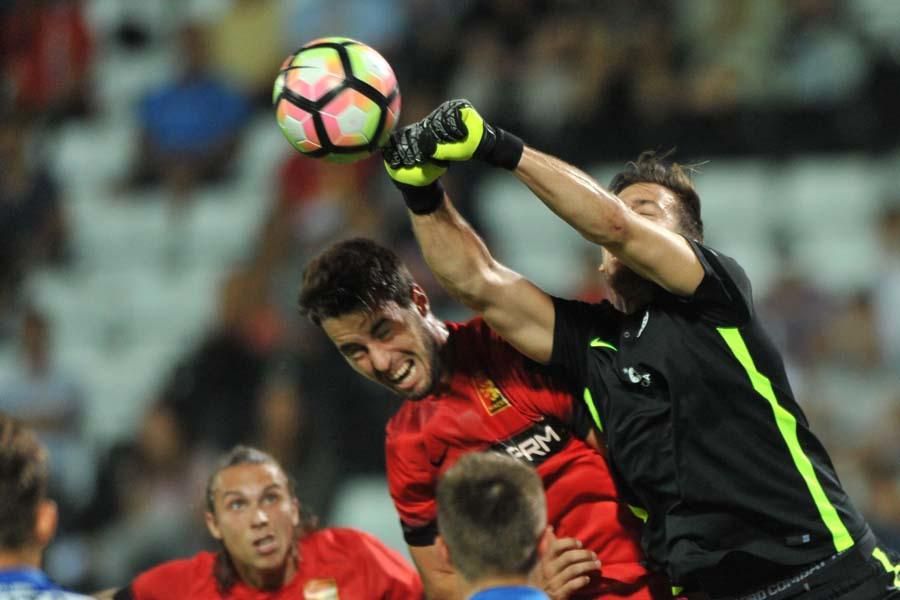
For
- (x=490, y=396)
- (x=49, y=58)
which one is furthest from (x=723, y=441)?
(x=49, y=58)

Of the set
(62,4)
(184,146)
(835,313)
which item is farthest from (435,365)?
(62,4)

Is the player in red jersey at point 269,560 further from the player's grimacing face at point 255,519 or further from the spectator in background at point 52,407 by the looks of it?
the spectator in background at point 52,407

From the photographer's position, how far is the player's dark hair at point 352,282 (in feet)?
13.7

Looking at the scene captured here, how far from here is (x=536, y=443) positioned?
424 cm

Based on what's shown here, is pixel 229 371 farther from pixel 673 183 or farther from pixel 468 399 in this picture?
pixel 673 183

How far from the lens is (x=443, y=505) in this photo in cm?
334

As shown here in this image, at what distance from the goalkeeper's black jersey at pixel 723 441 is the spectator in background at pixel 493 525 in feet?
2.02

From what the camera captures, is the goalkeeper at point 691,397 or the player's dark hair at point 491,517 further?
the goalkeeper at point 691,397

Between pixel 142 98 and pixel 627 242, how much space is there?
7.65 m

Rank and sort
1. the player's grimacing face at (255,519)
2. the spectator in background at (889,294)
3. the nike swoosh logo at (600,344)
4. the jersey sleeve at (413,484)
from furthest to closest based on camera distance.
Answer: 1. the spectator in background at (889,294)
2. the player's grimacing face at (255,519)
3. the jersey sleeve at (413,484)
4. the nike swoosh logo at (600,344)

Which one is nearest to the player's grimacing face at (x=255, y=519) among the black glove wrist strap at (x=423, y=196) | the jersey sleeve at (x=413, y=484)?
the jersey sleeve at (x=413, y=484)

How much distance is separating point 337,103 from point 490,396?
0.98 m

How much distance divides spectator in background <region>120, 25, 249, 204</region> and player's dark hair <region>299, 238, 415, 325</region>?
627cm

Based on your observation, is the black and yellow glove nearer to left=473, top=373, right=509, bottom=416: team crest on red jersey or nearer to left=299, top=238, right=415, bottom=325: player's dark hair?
left=299, top=238, right=415, bottom=325: player's dark hair
